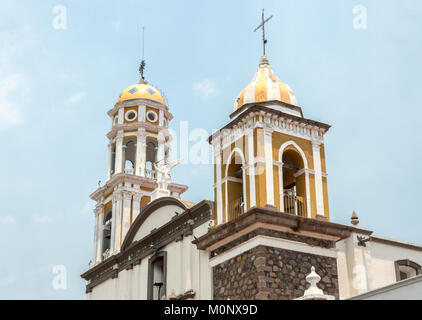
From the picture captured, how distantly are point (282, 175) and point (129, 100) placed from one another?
15.9m

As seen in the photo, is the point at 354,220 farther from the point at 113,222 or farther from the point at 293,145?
the point at 113,222

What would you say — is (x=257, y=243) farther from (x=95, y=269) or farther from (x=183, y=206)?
(x=95, y=269)

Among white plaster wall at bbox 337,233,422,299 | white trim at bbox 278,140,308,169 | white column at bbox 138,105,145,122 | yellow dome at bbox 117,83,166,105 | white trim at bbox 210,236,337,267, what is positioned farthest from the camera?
yellow dome at bbox 117,83,166,105

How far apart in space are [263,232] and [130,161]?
1835 centimetres

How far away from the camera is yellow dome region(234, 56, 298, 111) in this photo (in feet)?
71.6

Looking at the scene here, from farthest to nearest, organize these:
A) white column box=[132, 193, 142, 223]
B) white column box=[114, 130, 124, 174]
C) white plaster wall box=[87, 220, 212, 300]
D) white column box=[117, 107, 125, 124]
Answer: white column box=[117, 107, 125, 124]
white column box=[114, 130, 124, 174]
white column box=[132, 193, 142, 223]
white plaster wall box=[87, 220, 212, 300]

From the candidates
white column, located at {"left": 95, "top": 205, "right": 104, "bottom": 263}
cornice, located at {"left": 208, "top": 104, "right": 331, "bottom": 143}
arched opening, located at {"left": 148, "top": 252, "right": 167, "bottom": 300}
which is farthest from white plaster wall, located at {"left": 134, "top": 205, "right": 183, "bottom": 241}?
white column, located at {"left": 95, "top": 205, "right": 104, "bottom": 263}

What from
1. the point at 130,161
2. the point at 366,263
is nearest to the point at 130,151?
the point at 130,161

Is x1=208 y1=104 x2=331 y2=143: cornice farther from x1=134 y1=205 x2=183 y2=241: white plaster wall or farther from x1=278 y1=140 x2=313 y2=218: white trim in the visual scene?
x1=134 y1=205 x2=183 y2=241: white plaster wall

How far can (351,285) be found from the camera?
2098cm

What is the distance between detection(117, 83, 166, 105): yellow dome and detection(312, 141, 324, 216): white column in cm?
1573

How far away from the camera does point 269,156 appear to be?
67.0ft
